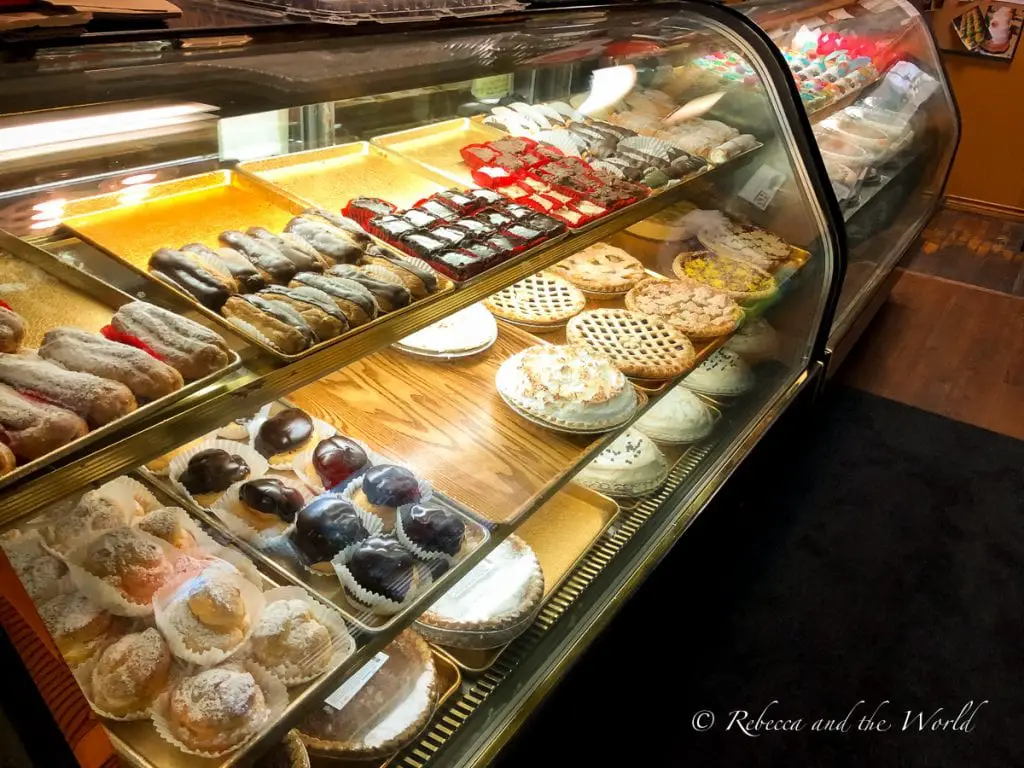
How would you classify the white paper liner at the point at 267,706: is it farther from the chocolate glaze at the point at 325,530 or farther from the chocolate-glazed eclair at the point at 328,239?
Result: the chocolate-glazed eclair at the point at 328,239

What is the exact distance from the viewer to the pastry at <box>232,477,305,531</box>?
167cm

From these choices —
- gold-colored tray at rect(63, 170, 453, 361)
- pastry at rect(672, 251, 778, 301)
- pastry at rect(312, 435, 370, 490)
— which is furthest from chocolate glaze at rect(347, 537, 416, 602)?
pastry at rect(672, 251, 778, 301)

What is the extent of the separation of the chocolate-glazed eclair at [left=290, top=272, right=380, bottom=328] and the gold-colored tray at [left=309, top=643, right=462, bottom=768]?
0.86 meters

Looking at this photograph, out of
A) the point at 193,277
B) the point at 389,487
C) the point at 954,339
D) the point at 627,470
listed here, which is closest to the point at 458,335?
the point at 627,470

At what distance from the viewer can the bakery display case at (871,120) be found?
4.07 metres

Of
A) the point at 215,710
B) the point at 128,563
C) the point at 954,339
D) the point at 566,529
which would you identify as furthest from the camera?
the point at 954,339

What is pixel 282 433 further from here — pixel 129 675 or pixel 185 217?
pixel 129 675

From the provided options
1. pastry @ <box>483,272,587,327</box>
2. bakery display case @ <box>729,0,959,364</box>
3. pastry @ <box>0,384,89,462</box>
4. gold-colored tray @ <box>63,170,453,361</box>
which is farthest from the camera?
bakery display case @ <box>729,0,959,364</box>

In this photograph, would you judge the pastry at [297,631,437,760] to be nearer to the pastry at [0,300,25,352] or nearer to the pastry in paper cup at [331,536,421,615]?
the pastry in paper cup at [331,536,421,615]

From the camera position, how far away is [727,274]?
126 inches

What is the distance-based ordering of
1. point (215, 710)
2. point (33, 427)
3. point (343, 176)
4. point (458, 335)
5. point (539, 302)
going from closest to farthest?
point (33, 427) < point (215, 710) < point (343, 176) < point (458, 335) < point (539, 302)

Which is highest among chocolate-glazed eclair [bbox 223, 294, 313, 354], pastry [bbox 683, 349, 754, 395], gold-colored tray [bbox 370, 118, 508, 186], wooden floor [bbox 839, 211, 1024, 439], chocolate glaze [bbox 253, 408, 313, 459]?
chocolate-glazed eclair [bbox 223, 294, 313, 354]

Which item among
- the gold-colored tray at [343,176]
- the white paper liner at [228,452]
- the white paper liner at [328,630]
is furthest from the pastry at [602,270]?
the white paper liner at [328,630]

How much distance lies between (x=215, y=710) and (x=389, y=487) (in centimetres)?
64
